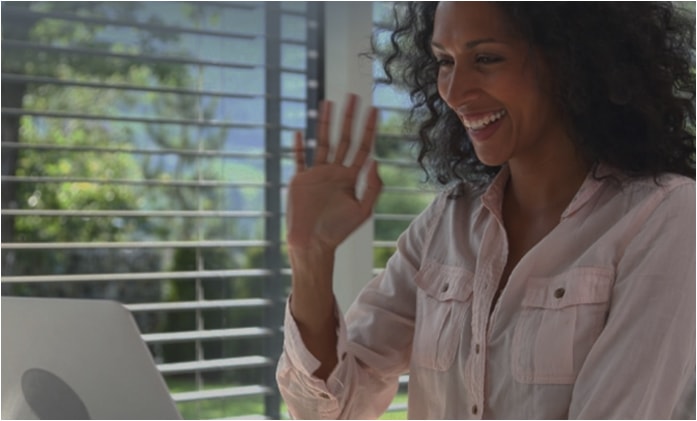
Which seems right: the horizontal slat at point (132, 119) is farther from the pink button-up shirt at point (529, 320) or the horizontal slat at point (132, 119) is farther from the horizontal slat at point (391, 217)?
the pink button-up shirt at point (529, 320)

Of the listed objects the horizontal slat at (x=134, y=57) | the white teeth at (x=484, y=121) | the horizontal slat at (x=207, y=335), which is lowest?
the horizontal slat at (x=207, y=335)

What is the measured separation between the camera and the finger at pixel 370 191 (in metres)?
1.51

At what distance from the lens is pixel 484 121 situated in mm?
1521

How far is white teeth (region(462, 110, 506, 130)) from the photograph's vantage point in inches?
59.5

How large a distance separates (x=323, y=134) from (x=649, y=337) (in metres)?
0.56

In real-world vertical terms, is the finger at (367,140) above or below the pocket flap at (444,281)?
above

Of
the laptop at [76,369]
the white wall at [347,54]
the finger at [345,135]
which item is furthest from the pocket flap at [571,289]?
the white wall at [347,54]

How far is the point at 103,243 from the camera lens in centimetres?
263

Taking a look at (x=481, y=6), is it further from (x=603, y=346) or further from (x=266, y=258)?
(x=266, y=258)

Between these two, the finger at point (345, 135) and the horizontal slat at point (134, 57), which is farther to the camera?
the horizontal slat at point (134, 57)

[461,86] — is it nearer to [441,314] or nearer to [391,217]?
[441,314]

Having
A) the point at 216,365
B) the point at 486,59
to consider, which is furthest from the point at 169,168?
the point at 486,59

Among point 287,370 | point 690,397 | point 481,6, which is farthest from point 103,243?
point 690,397

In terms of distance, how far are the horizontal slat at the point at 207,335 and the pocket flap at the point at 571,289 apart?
1.40 meters
